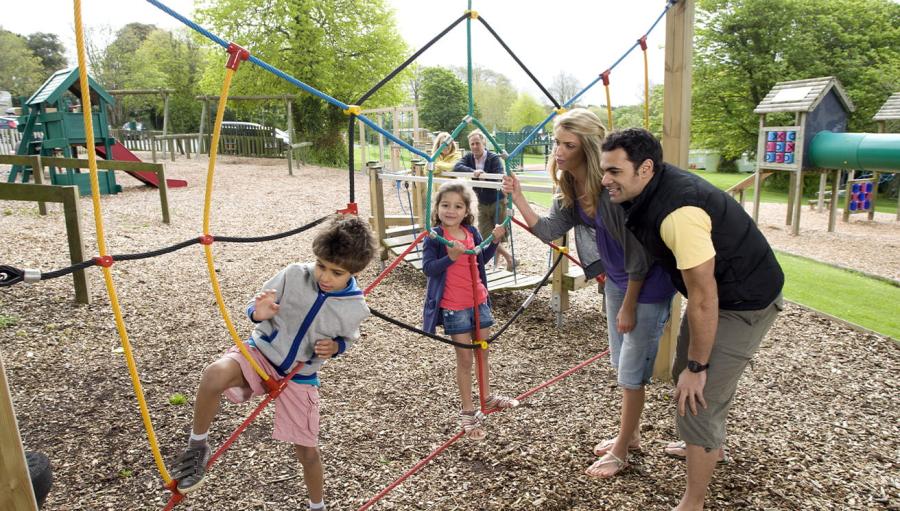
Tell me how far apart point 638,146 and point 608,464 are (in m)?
1.37

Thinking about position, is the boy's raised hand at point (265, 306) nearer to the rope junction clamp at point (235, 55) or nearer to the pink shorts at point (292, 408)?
the pink shorts at point (292, 408)

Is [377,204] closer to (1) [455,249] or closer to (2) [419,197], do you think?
(2) [419,197]

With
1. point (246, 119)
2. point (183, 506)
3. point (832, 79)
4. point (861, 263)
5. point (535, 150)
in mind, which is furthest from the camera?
point (535, 150)

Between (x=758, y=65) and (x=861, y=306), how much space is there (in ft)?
45.1

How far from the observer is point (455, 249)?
2.59 metres

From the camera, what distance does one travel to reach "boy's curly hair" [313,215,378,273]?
6.06ft

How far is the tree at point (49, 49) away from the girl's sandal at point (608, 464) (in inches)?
1440

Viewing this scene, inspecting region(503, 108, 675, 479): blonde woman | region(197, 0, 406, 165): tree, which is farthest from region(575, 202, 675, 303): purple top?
region(197, 0, 406, 165): tree

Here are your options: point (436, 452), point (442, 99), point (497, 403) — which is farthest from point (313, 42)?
point (436, 452)

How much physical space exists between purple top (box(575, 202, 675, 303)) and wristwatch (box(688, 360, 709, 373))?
0.40 metres

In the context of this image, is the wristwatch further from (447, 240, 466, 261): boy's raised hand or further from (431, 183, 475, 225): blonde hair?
(431, 183, 475, 225): blonde hair

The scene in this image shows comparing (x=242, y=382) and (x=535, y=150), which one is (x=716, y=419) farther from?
(x=535, y=150)

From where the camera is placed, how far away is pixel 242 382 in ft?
6.32

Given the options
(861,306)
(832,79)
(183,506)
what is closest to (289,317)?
(183,506)
